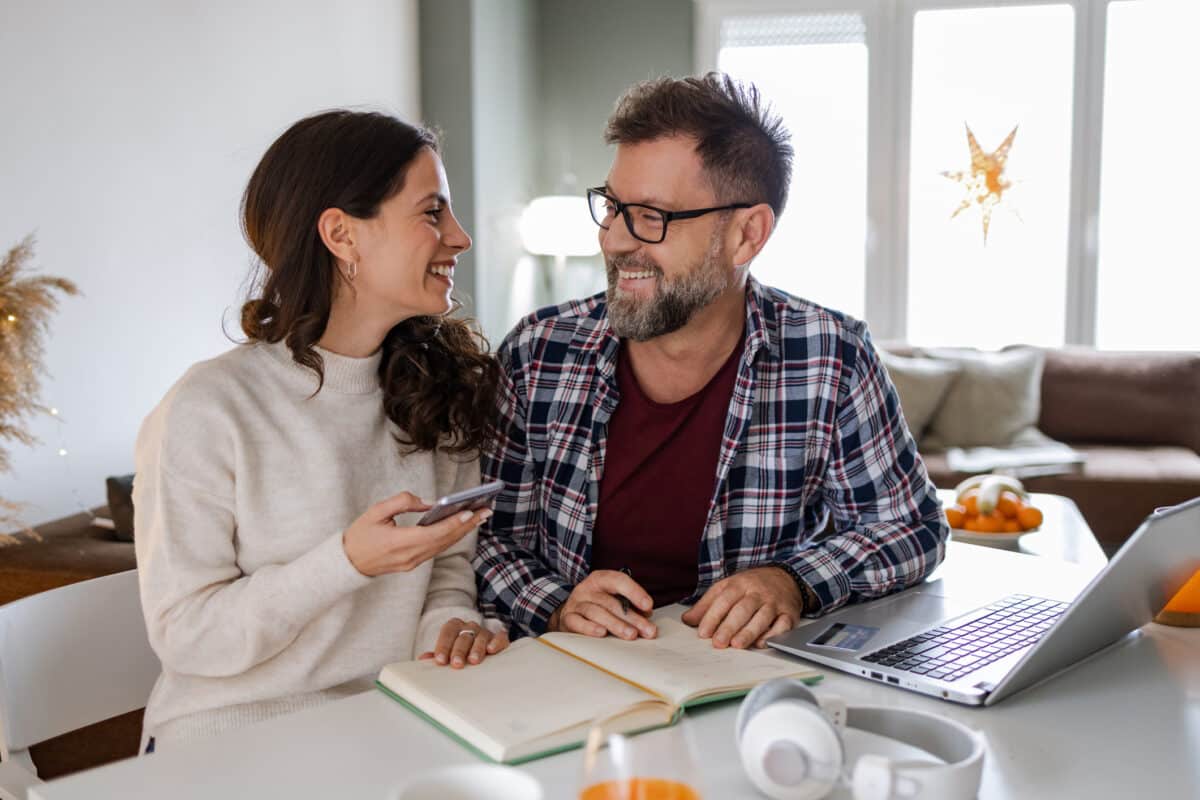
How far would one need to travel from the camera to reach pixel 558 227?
5.43 metres

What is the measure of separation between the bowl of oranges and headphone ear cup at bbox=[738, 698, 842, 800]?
1283 millimetres

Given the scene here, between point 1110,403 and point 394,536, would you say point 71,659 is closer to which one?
point 394,536

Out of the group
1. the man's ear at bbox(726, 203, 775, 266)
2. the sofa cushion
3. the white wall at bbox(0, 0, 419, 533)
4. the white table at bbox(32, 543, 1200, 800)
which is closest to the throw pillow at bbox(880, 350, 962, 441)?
the sofa cushion

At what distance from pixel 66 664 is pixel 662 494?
0.84 meters

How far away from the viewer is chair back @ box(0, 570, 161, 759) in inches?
51.8

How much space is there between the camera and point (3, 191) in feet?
7.54

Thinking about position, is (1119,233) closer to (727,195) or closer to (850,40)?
(850,40)

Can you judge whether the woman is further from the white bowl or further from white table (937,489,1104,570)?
white table (937,489,1104,570)

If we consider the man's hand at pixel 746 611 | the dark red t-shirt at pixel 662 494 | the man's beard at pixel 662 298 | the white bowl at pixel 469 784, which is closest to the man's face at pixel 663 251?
the man's beard at pixel 662 298

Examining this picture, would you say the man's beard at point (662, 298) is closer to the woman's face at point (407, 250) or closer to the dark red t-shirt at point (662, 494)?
the dark red t-shirt at point (662, 494)

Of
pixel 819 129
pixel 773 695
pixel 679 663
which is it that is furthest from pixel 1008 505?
pixel 819 129

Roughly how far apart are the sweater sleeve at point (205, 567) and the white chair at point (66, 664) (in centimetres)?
14

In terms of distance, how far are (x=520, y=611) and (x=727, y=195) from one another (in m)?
0.72

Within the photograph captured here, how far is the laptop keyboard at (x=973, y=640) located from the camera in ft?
3.66
